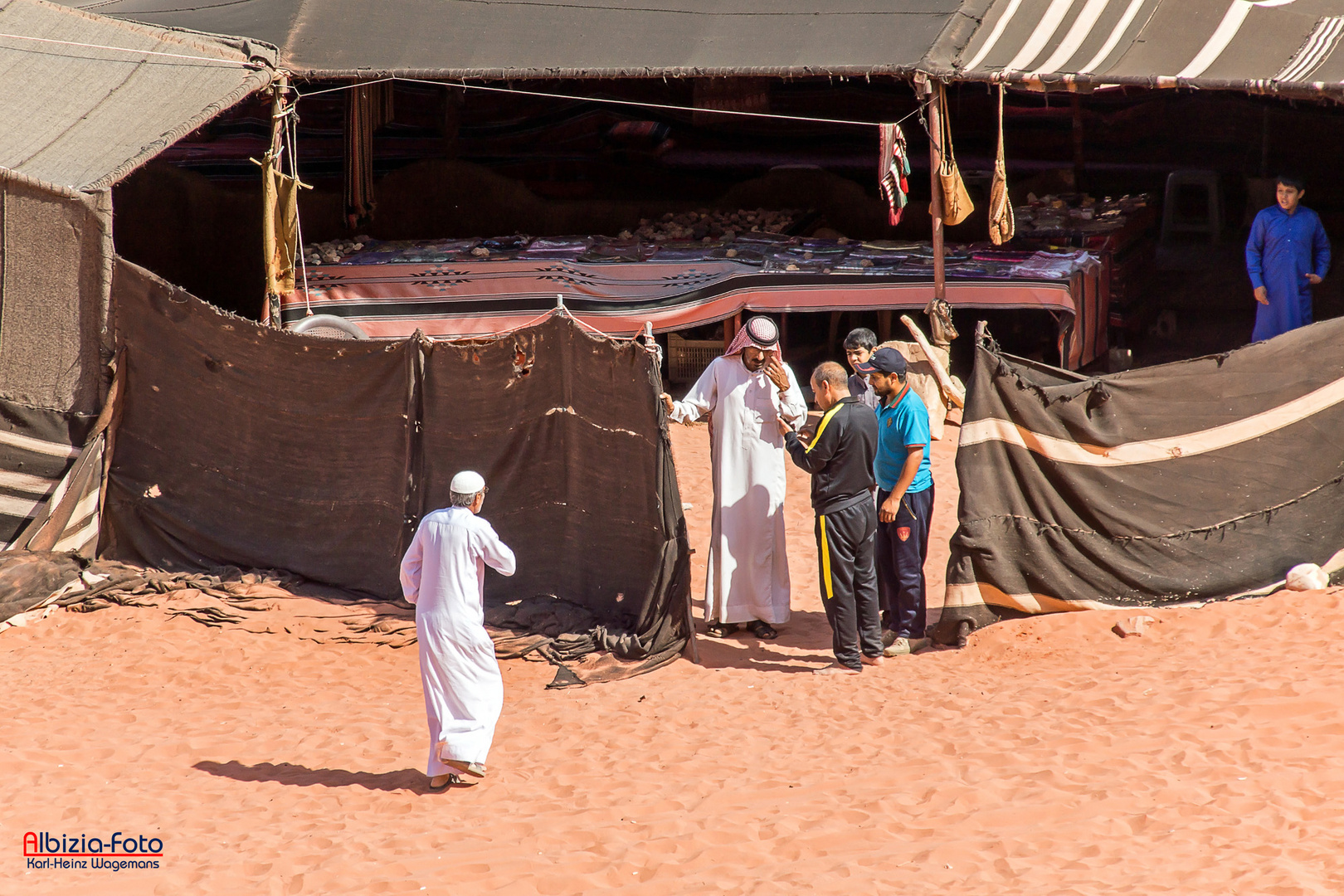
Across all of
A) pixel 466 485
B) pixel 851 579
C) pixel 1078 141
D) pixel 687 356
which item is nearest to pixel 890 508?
pixel 851 579

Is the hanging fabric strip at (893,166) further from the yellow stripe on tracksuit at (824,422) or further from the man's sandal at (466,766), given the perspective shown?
the man's sandal at (466,766)

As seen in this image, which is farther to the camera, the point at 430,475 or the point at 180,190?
the point at 180,190

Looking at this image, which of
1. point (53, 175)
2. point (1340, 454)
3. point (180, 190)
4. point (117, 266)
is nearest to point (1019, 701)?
point (1340, 454)

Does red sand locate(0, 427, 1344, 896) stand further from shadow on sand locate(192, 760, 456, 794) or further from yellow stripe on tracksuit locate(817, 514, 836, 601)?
yellow stripe on tracksuit locate(817, 514, 836, 601)

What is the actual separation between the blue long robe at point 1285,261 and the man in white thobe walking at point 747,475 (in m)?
3.99

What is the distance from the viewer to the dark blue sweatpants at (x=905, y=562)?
6914mm

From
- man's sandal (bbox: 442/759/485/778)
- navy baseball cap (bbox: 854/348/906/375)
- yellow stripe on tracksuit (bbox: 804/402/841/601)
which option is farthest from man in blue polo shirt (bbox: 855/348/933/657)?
man's sandal (bbox: 442/759/485/778)

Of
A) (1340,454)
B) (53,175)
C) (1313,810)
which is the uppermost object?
(53,175)

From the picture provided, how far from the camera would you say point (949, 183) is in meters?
9.94

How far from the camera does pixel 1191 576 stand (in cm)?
698

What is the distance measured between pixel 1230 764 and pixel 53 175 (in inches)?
318

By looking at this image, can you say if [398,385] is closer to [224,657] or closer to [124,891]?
[224,657]

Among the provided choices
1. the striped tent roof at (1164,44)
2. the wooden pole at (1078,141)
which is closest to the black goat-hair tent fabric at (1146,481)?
the striped tent roof at (1164,44)

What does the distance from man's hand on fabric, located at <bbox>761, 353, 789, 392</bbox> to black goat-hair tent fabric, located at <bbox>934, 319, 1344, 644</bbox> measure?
1.03 m
